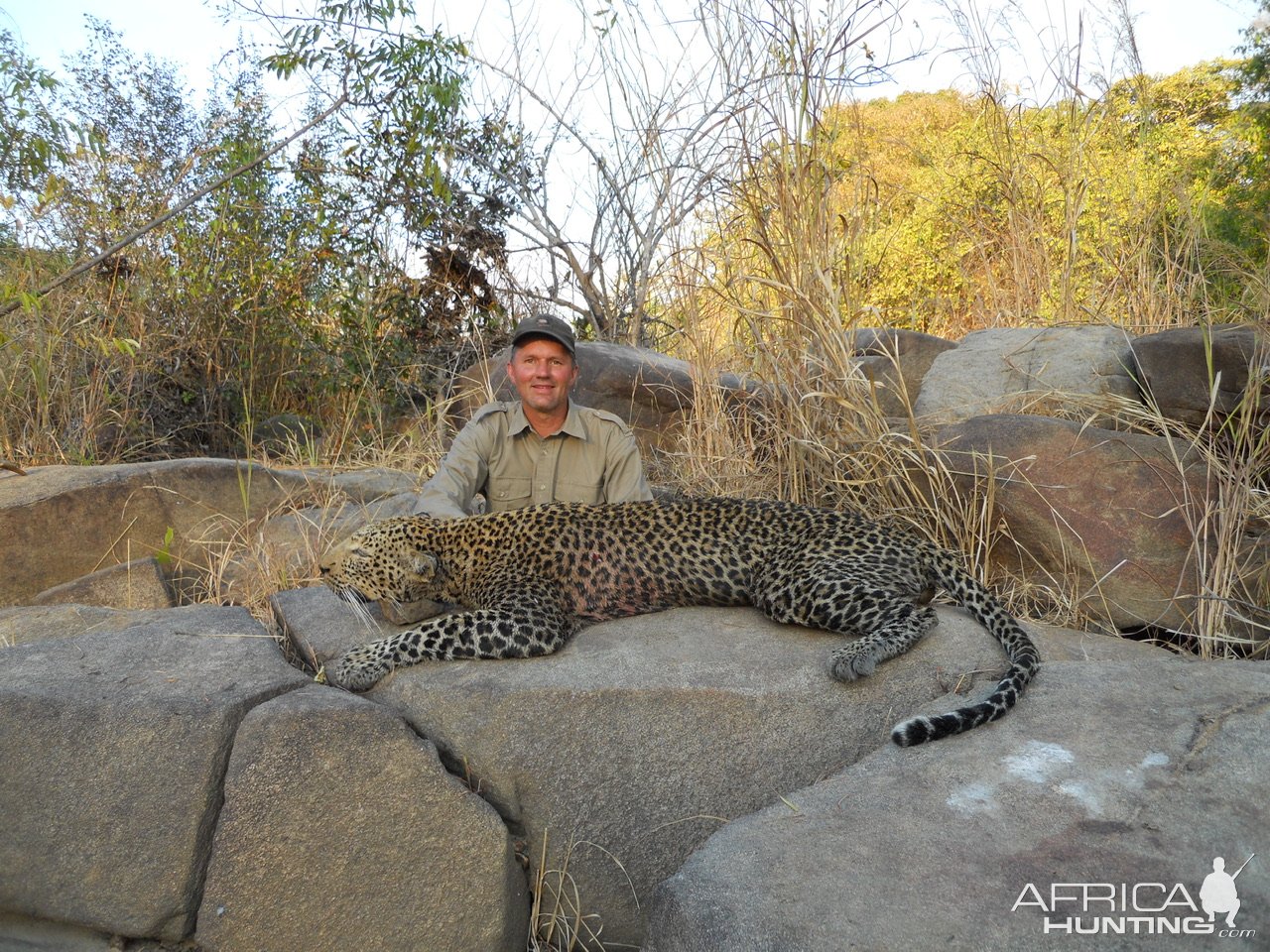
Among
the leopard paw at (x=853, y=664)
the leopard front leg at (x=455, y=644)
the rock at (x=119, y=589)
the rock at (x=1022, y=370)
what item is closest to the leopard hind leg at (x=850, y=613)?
the leopard paw at (x=853, y=664)

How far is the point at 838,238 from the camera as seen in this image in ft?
19.8

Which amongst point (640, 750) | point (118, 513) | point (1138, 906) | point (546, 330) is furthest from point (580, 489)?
point (1138, 906)

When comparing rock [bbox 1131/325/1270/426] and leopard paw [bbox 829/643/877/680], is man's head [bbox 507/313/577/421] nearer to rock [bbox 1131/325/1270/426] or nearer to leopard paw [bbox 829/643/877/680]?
leopard paw [bbox 829/643/877/680]

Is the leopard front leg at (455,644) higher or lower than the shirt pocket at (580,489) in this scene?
lower

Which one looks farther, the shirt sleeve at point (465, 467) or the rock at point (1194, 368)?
the shirt sleeve at point (465, 467)

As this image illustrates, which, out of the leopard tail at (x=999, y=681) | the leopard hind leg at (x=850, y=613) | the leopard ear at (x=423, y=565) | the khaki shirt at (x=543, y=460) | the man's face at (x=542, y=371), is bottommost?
the leopard tail at (x=999, y=681)

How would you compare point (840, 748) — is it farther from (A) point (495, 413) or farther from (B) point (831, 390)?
(A) point (495, 413)

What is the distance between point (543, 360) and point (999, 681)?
3.12 meters

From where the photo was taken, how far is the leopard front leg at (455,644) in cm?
424

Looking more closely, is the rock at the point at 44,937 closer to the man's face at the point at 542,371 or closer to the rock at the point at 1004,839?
the rock at the point at 1004,839

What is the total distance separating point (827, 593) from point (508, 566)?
1.60 metres

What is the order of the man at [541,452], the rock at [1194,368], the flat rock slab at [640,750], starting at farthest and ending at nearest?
the man at [541,452]
the rock at [1194,368]
the flat rock slab at [640,750]

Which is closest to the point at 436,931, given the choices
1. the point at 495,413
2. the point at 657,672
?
the point at 657,672

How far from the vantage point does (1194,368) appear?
5.98 m
